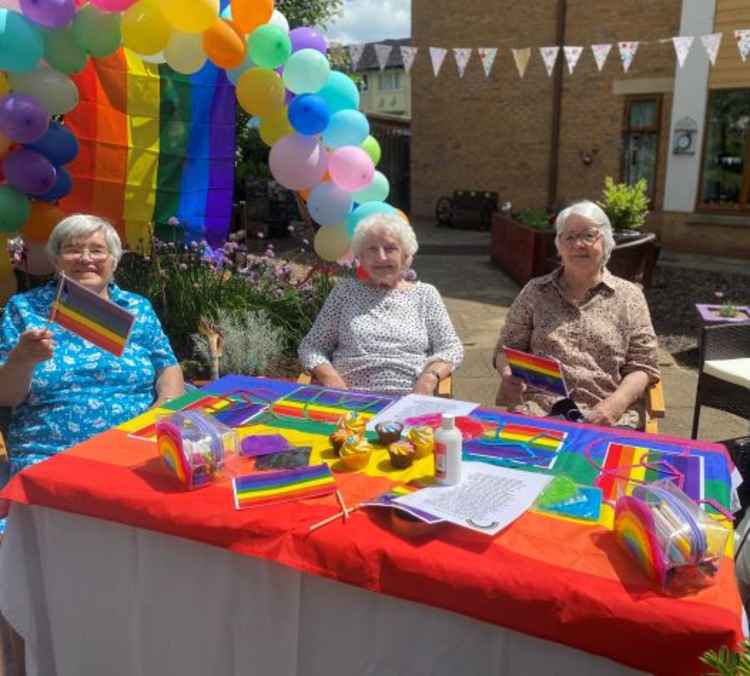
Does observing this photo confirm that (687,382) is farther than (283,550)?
Yes

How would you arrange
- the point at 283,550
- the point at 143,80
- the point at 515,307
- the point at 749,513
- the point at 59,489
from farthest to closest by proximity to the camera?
the point at 143,80, the point at 515,307, the point at 749,513, the point at 59,489, the point at 283,550

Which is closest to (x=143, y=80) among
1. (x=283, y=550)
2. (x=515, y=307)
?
(x=515, y=307)

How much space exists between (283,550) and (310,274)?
3661 millimetres

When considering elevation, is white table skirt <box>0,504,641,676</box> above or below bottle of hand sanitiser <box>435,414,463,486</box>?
below

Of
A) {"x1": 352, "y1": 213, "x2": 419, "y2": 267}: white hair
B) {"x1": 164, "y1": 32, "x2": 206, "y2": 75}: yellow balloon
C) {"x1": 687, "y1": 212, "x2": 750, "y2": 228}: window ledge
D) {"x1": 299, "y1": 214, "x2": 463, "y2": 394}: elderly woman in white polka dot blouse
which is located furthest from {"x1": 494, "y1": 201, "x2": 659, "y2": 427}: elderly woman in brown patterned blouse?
{"x1": 687, "y1": 212, "x2": 750, "y2": 228}: window ledge

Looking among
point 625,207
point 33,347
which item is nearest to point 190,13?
point 33,347

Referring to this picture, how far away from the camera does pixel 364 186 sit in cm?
464

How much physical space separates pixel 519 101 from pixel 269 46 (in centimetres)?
1081

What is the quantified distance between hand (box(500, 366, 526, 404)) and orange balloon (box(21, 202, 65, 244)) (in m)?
3.29

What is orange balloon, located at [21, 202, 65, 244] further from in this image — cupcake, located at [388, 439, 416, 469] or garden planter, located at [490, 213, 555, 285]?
garden planter, located at [490, 213, 555, 285]

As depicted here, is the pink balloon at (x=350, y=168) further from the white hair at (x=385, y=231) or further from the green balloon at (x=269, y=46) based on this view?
the white hair at (x=385, y=231)

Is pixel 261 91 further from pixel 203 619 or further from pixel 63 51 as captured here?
pixel 203 619

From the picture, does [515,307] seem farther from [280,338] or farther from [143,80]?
[143,80]

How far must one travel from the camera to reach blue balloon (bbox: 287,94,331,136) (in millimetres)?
4379
